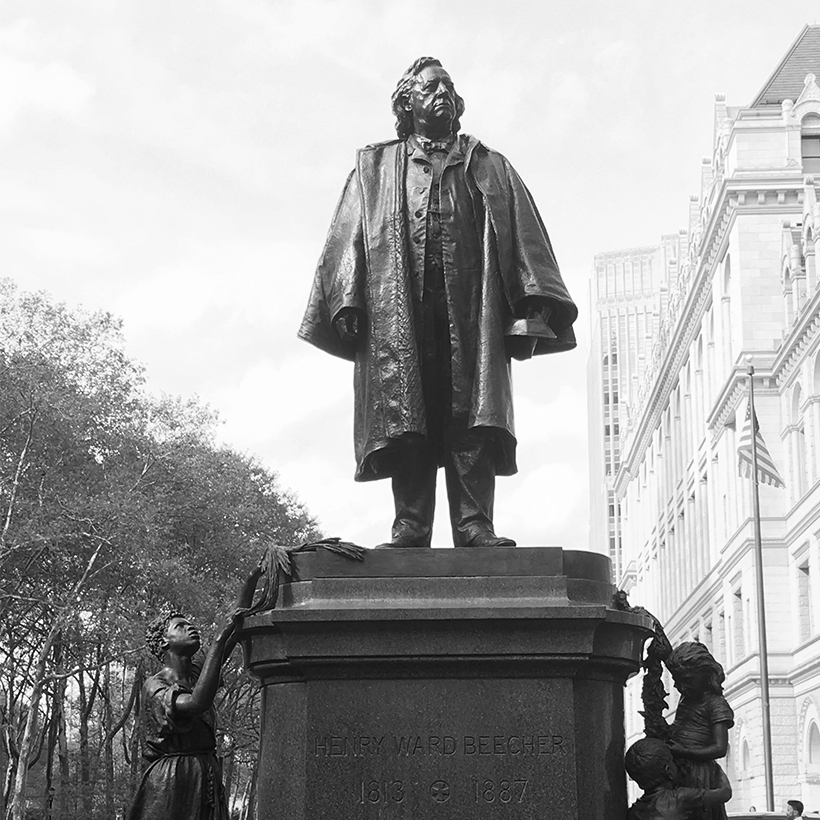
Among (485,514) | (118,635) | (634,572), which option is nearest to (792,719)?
(118,635)

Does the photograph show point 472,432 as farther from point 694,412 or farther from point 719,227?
point 694,412

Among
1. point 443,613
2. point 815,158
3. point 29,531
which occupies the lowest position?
point 443,613

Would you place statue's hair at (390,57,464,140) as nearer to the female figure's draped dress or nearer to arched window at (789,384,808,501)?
the female figure's draped dress

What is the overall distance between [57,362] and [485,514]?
26167 millimetres

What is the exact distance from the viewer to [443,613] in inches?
229

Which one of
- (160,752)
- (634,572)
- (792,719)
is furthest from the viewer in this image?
(634,572)

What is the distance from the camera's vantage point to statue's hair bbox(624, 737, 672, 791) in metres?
5.96

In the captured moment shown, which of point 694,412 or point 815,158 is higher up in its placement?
point 815,158

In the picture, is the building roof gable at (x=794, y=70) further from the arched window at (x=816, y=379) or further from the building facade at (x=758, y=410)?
the arched window at (x=816, y=379)

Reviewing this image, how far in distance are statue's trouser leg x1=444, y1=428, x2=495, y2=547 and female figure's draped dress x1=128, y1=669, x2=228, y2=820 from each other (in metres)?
1.47

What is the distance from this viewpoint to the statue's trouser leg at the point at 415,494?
6.69 meters

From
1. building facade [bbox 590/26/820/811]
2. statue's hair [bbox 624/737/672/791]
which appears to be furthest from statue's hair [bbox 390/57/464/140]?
building facade [bbox 590/26/820/811]

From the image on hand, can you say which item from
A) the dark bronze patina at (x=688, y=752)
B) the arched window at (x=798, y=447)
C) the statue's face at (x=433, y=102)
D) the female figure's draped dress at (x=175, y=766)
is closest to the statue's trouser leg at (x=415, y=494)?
the dark bronze patina at (x=688, y=752)

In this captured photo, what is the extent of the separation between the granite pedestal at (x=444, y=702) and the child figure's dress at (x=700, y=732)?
1.03 ft
